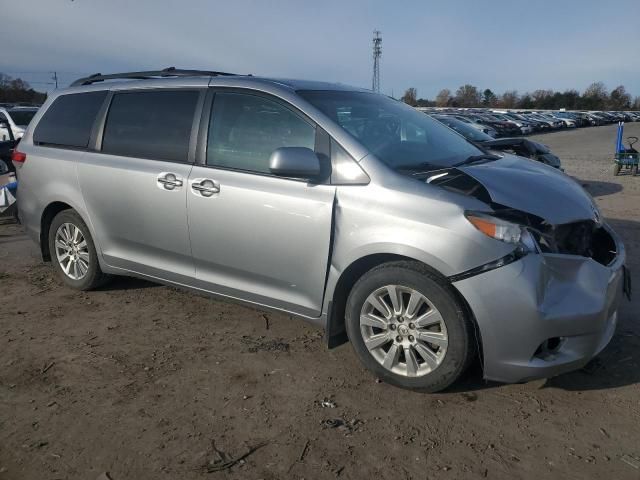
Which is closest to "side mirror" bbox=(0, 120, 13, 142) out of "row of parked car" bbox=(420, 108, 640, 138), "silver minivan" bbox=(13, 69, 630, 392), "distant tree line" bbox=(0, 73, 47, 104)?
"silver minivan" bbox=(13, 69, 630, 392)

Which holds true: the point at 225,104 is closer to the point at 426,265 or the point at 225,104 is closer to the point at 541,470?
the point at 426,265

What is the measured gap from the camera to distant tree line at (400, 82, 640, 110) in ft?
326

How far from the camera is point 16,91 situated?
47.5 metres

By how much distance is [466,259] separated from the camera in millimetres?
2938

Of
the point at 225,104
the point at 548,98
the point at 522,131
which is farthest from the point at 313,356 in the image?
the point at 548,98

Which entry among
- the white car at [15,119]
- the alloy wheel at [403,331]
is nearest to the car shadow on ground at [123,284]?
the alloy wheel at [403,331]

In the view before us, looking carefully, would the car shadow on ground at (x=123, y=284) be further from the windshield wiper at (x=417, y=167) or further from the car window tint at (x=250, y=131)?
the windshield wiper at (x=417, y=167)

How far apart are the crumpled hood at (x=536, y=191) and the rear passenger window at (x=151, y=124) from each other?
2.05m

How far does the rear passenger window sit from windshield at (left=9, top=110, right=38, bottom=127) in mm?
12478

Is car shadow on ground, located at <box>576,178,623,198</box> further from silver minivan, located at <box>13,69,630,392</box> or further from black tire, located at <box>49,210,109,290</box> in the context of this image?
black tire, located at <box>49,210,109,290</box>

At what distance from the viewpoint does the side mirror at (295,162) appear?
3.31 metres

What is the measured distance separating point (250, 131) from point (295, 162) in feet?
2.17

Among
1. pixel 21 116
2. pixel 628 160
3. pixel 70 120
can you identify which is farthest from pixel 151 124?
pixel 628 160

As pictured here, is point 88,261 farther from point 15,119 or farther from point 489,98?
point 489,98
